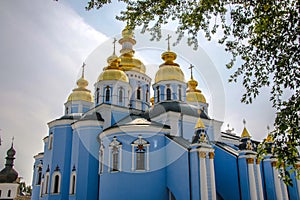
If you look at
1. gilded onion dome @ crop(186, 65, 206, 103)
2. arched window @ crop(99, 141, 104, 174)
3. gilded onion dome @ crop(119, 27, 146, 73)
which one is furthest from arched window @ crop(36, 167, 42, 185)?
gilded onion dome @ crop(186, 65, 206, 103)

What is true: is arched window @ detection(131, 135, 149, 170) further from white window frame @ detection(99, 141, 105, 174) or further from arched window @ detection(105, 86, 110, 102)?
arched window @ detection(105, 86, 110, 102)

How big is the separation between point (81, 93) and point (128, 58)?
5.06 metres

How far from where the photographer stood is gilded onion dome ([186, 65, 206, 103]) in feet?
92.3

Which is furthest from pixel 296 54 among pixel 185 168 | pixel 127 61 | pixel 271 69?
pixel 127 61

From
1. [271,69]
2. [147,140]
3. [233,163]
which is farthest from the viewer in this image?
[233,163]

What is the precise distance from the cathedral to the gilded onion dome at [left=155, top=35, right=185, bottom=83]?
0.25ft

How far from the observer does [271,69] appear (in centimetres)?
612

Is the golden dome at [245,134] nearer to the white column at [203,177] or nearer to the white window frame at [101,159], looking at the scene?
the white column at [203,177]

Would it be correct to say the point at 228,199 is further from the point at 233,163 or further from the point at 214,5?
the point at 214,5

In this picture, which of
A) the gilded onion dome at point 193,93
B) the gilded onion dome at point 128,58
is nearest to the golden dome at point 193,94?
the gilded onion dome at point 193,93

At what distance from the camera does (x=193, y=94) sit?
28469mm

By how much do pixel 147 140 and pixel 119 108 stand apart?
14.4 ft

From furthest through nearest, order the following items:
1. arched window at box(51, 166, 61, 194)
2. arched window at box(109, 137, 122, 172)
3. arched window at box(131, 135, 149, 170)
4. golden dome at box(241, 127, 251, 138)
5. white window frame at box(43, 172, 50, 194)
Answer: white window frame at box(43, 172, 50, 194) < arched window at box(51, 166, 61, 194) < golden dome at box(241, 127, 251, 138) < arched window at box(109, 137, 122, 172) < arched window at box(131, 135, 149, 170)

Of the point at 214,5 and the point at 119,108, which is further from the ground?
the point at 119,108
